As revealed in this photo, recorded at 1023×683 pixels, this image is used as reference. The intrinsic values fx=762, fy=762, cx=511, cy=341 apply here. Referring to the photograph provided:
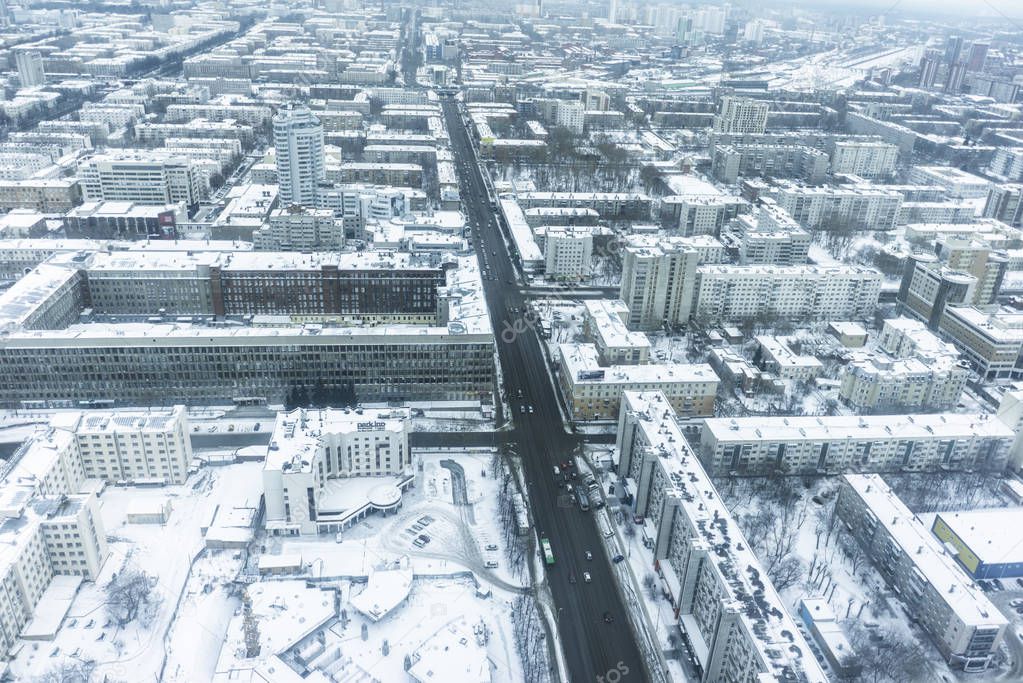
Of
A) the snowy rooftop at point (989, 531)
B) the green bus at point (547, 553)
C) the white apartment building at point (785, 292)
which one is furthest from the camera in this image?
the white apartment building at point (785, 292)

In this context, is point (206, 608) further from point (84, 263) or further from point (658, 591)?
point (84, 263)

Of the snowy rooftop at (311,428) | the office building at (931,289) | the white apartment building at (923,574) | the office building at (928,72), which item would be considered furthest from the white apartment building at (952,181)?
the snowy rooftop at (311,428)

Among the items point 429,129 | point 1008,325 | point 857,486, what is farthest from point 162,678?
point 429,129

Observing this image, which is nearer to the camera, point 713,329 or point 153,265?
point 153,265

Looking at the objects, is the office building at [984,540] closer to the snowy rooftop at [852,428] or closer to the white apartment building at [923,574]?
the white apartment building at [923,574]

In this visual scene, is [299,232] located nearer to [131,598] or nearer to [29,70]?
[131,598]
